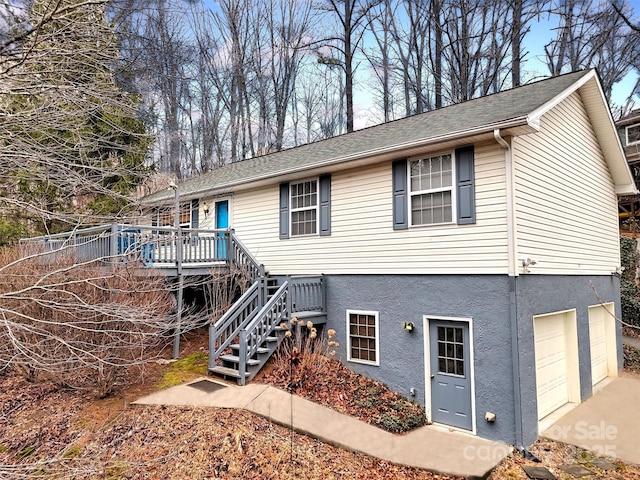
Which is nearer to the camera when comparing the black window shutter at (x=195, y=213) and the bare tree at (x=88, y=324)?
the bare tree at (x=88, y=324)

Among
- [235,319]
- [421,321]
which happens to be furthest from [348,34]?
[421,321]

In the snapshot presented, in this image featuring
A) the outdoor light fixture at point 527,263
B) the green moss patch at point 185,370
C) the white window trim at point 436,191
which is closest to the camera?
the outdoor light fixture at point 527,263

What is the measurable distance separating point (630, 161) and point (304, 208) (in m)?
21.6

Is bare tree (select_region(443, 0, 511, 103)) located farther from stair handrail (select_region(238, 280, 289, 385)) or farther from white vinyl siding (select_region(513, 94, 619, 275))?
stair handrail (select_region(238, 280, 289, 385))

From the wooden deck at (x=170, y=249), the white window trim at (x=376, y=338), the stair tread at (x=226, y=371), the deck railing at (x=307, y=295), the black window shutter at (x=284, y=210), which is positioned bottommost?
the stair tread at (x=226, y=371)

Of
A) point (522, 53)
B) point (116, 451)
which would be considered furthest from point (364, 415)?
point (522, 53)

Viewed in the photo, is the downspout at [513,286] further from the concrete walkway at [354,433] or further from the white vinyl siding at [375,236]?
the concrete walkway at [354,433]

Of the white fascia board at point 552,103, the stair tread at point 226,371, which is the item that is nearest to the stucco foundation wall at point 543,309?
the white fascia board at point 552,103

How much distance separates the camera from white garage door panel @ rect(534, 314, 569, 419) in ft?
25.0

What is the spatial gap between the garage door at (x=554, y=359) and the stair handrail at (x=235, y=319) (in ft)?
18.6

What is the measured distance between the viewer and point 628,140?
2317 cm

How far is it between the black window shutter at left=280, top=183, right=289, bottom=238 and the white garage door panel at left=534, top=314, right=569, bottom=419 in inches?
226

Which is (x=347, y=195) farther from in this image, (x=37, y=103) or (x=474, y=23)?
(x=474, y=23)

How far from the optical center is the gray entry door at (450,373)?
23.4ft
